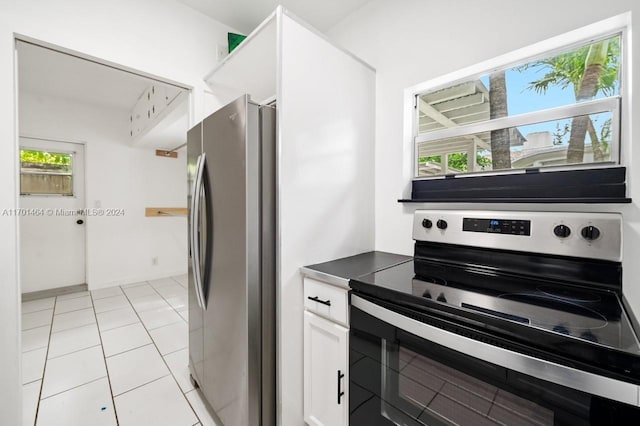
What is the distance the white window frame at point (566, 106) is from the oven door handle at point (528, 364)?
3.03 feet

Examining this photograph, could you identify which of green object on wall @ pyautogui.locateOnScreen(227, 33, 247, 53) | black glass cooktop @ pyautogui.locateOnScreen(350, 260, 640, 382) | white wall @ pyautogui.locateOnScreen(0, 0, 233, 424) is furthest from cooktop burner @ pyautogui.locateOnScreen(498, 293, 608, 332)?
green object on wall @ pyautogui.locateOnScreen(227, 33, 247, 53)

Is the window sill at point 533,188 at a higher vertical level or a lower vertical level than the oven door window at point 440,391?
higher

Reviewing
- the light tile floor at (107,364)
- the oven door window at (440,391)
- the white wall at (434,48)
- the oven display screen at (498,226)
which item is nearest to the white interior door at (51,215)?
the light tile floor at (107,364)

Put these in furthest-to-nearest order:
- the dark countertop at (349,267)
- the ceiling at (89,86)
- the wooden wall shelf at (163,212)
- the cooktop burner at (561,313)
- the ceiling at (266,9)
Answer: the wooden wall shelf at (163,212)
the ceiling at (89,86)
the ceiling at (266,9)
the dark countertop at (349,267)
the cooktop burner at (561,313)

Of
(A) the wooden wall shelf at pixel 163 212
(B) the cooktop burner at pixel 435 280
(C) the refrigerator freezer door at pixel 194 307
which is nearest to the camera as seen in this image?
(B) the cooktop burner at pixel 435 280

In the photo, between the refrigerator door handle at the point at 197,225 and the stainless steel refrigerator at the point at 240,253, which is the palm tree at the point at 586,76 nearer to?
the stainless steel refrigerator at the point at 240,253

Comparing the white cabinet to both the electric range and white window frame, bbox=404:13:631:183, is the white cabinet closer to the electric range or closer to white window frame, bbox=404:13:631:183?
the electric range

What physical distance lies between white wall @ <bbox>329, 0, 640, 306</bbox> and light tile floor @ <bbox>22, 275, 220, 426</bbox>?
1.72m

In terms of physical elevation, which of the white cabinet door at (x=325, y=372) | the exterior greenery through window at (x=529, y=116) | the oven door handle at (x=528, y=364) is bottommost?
the white cabinet door at (x=325, y=372)

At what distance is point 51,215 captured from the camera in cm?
359

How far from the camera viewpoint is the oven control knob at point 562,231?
3.38 ft

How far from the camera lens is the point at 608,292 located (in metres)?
0.96

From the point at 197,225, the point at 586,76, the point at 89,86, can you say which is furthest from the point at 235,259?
the point at 89,86

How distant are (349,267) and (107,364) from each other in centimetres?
211
